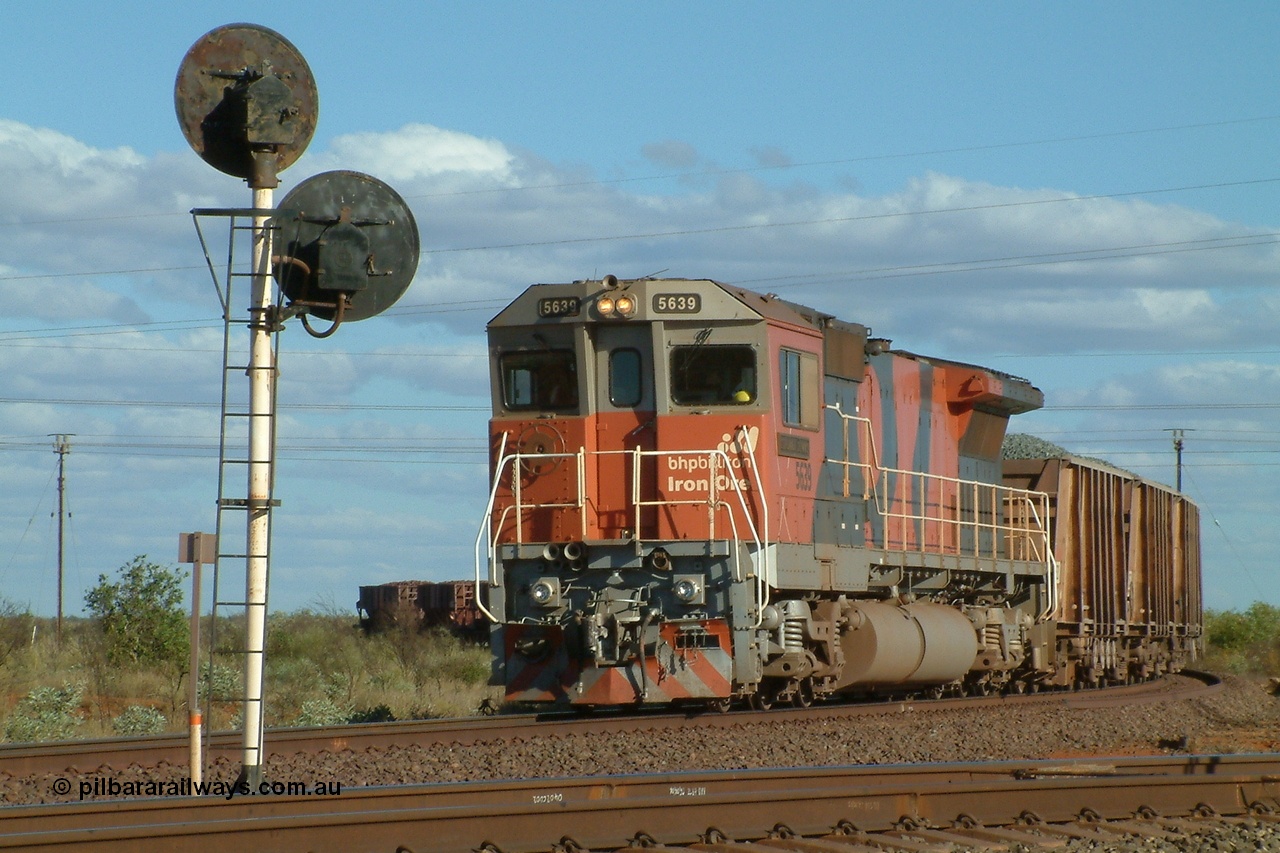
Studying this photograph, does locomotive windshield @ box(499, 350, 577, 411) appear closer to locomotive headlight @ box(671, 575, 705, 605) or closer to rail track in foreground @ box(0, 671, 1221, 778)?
locomotive headlight @ box(671, 575, 705, 605)

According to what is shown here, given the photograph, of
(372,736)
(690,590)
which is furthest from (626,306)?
(372,736)

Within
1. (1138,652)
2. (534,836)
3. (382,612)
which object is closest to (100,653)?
(382,612)

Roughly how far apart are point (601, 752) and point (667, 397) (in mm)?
3831

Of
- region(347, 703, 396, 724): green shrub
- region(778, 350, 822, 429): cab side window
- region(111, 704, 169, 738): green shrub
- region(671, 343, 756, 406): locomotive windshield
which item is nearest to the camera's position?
region(671, 343, 756, 406): locomotive windshield

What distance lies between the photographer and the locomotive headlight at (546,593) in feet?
44.0

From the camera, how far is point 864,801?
795 centimetres

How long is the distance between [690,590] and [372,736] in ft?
9.87

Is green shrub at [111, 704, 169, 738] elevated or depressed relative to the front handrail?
depressed

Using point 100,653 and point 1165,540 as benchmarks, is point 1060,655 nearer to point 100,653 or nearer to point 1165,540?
point 1165,540

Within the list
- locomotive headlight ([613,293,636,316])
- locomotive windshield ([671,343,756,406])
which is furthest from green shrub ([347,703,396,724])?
locomotive headlight ([613,293,636,316])

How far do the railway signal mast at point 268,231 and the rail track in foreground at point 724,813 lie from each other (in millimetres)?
1243

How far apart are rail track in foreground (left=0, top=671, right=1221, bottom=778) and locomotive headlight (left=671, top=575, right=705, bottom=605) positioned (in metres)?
1.03

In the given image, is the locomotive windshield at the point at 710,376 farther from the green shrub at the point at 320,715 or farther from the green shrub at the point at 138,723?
the green shrub at the point at 138,723

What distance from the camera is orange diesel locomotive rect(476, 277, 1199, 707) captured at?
13.2 m
